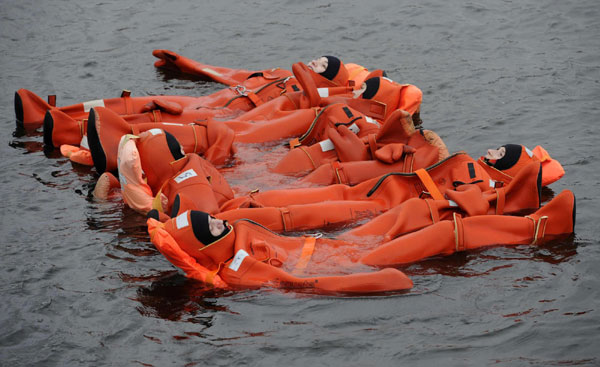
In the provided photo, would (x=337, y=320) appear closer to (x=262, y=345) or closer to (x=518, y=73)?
(x=262, y=345)

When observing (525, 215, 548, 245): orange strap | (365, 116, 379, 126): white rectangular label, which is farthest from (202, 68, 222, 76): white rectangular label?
(525, 215, 548, 245): orange strap

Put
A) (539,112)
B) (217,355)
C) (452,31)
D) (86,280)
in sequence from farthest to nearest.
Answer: (452,31) → (539,112) → (86,280) → (217,355)

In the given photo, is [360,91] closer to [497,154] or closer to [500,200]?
[497,154]

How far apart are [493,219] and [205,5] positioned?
10437 mm

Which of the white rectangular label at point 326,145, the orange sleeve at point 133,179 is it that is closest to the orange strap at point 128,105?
the orange sleeve at point 133,179

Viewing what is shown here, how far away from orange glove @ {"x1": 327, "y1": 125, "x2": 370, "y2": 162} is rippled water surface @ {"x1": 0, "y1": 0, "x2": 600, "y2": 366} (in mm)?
1642

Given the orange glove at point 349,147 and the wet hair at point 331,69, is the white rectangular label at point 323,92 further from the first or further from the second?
the orange glove at point 349,147

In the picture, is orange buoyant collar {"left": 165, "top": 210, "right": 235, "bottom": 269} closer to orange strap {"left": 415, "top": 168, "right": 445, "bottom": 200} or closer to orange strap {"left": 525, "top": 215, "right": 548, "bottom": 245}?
orange strap {"left": 415, "top": 168, "right": 445, "bottom": 200}

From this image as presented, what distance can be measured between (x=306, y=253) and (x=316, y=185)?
5.36ft

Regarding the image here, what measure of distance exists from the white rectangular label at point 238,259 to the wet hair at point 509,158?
10.3 feet

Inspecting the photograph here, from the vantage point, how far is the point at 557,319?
5695 millimetres

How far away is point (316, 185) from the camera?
806cm

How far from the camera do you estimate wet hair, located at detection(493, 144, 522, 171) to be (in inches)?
307

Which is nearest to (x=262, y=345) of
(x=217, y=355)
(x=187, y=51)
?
(x=217, y=355)
